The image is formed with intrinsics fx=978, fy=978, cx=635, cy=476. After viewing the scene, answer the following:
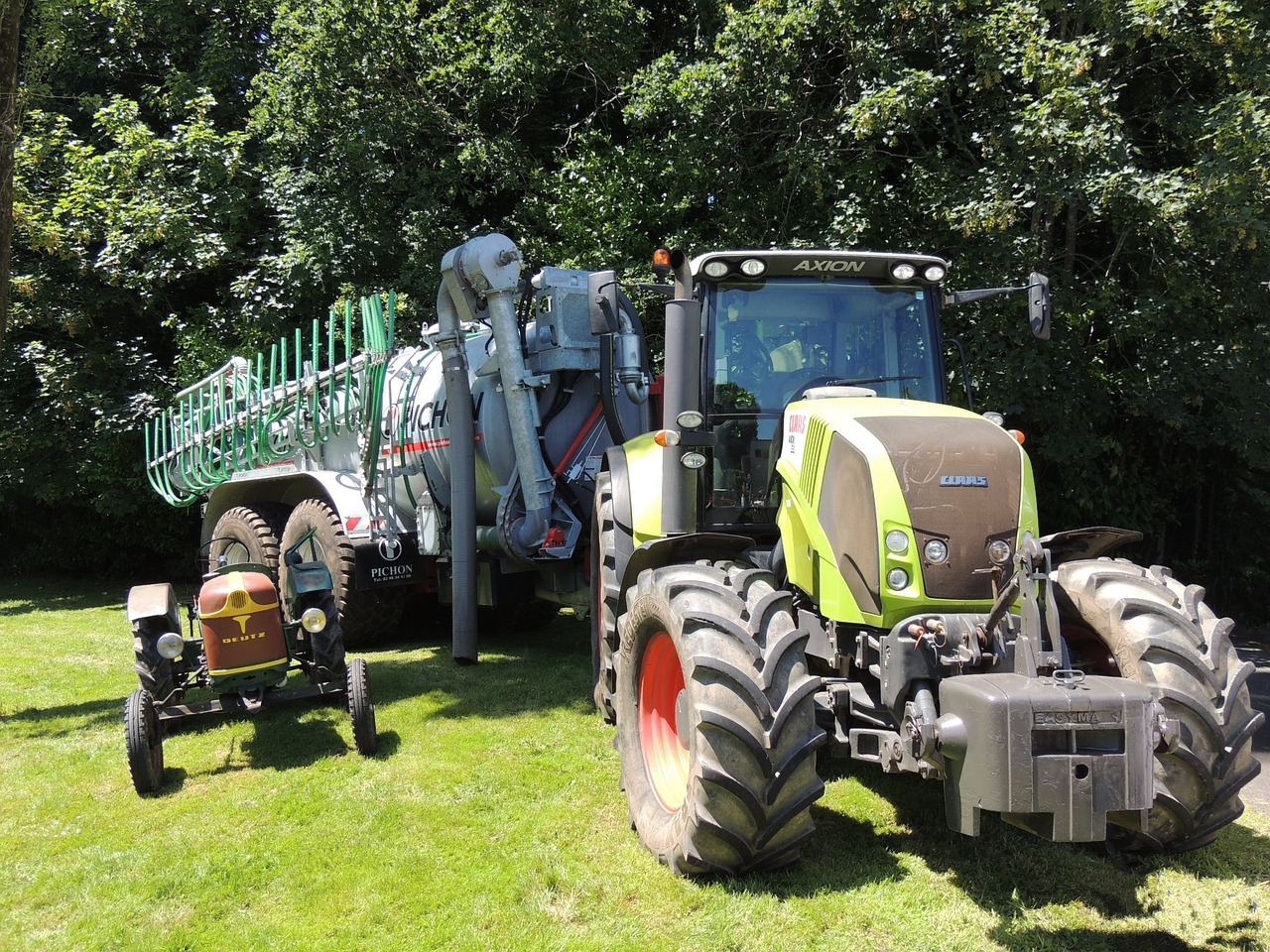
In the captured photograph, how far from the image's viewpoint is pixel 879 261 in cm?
473

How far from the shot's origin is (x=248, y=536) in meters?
8.79

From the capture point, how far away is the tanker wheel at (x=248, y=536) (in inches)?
338

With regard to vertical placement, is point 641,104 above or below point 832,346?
above

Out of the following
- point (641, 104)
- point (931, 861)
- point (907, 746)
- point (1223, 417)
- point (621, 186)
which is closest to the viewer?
point (907, 746)

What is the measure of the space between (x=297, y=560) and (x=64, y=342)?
32.2 feet

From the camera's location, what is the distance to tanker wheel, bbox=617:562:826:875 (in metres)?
3.36

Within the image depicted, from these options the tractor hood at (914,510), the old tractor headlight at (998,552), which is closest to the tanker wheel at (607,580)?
the tractor hood at (914,510)

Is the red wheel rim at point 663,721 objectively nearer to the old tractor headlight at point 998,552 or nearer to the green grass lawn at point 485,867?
the green grass lawn at point 485,867

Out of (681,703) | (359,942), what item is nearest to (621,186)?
(681,703)

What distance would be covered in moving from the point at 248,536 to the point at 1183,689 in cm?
761

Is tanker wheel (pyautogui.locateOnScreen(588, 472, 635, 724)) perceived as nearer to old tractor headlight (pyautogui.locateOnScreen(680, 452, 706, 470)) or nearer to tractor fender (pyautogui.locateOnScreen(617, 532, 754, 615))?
tractor fender (pyautogui.locateOnScreen(617, 532, 754, 615))

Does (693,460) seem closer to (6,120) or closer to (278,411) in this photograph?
(278,411)

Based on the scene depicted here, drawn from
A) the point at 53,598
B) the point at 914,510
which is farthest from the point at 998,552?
the point at 53,598

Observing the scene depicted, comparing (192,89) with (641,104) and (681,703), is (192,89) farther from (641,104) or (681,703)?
(681,703)
